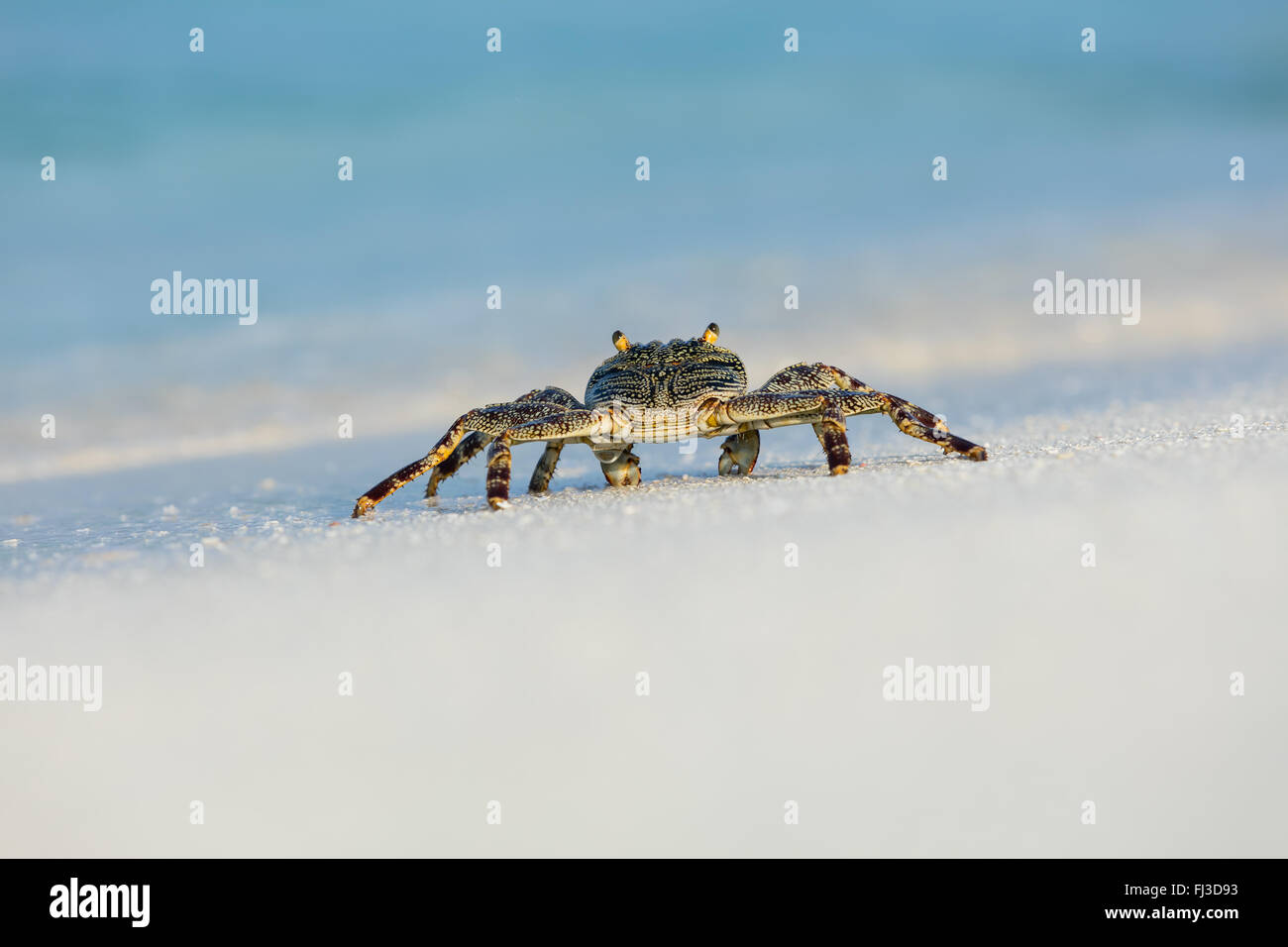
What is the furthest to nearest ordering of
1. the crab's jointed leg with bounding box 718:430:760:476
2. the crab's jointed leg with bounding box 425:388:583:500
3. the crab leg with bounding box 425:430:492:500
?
the crab's jointed leg with bounding box 718:430:760:476 < the crab leg with bounding box 425:430:492:500 < the crab's jointed leg with bounding box 425:388:583:500

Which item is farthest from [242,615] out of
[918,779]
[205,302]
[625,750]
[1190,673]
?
[205,302]

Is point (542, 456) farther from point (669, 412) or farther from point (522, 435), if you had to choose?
point (669, 412)

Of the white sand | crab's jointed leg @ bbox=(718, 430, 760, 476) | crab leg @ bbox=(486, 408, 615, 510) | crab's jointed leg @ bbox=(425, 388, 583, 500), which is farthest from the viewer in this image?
crab's jointed leg @ bbox=(718, 430, 760, 476)

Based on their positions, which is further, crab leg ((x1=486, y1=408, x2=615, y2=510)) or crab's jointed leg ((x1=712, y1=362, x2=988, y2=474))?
crab's jointed leg ((x1=712, y1=362, x2=988, y2=474))

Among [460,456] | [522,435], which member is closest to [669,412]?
[522,435]

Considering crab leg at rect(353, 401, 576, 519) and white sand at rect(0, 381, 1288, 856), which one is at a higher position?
crab leg at rect(353, 401, 576, 519)

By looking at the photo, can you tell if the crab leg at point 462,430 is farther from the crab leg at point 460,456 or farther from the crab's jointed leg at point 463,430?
the crab leg at point 460,456

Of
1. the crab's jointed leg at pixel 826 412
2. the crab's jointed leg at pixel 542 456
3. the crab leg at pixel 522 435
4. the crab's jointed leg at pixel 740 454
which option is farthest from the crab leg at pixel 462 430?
the crab's jointed leg at pixel 740 454

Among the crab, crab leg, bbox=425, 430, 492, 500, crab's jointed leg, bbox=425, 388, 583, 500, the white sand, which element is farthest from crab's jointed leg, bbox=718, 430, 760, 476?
the white sand

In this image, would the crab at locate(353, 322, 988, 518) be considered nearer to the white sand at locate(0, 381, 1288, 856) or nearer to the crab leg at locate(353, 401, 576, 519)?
the crab leg at locate(353, 401, 576, 519)

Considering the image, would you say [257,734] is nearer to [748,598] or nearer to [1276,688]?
[748,598]
